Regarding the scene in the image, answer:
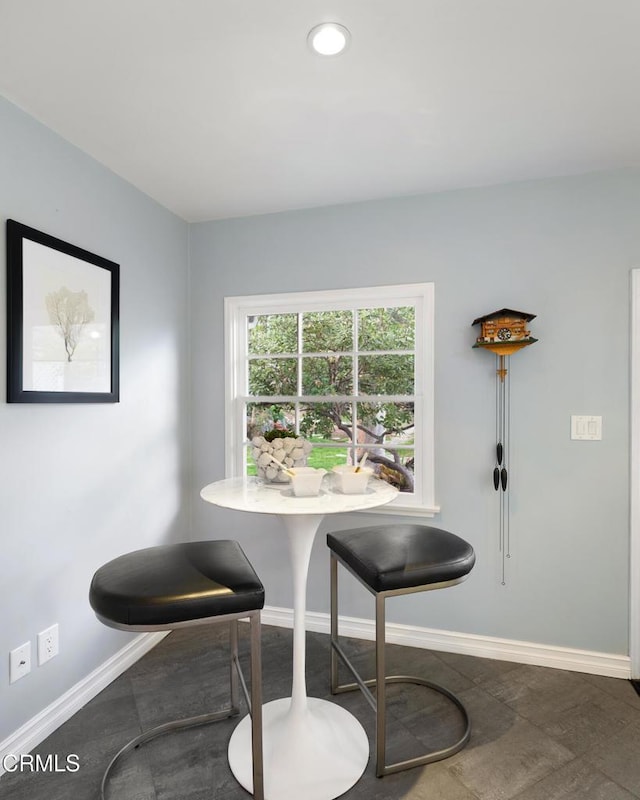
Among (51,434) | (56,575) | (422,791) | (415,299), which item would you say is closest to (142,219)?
(51,434)

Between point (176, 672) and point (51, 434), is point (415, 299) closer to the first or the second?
point (51, 434)

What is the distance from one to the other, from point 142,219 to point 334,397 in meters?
1.41

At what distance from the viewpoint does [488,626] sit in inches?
97.7

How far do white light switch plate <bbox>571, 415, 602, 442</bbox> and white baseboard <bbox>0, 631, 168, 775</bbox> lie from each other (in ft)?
7.99

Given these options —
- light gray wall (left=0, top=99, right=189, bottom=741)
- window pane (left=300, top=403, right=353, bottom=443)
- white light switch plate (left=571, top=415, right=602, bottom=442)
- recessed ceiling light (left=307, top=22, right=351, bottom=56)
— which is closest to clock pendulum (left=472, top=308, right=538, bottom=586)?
white light switch plate (left=571, top=415, right=602, bottom=442)

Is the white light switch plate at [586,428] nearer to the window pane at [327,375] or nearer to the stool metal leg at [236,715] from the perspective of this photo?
the window pane at [327,375]

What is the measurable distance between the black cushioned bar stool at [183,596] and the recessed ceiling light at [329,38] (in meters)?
1.65

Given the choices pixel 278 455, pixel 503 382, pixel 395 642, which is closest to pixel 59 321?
pixel 278 455

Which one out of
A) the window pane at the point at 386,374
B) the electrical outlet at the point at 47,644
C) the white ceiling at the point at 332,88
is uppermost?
the white ceiling at the point at 332,88

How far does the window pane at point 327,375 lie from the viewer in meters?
2.78

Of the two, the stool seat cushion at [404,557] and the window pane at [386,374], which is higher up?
the window pane at [386,374]

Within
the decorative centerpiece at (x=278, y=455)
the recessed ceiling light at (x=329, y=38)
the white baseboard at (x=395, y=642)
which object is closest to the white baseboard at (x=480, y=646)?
the white baseboard at (x=395, y=642)

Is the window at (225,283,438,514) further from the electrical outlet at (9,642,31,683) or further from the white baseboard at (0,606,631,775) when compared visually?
the electrical outlet at (9,642,31,683)

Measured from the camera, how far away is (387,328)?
2691mm
